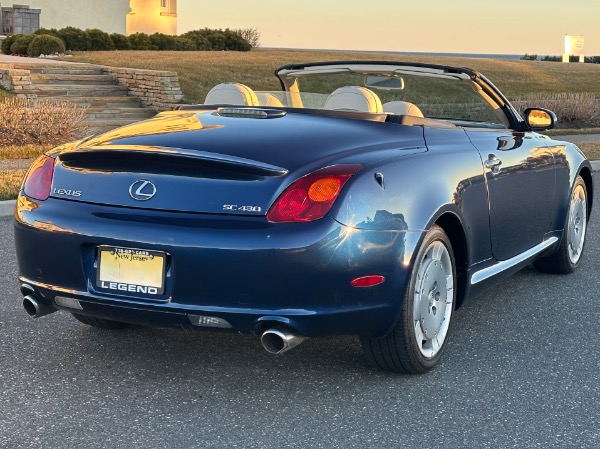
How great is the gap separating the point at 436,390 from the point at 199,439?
1209 mm

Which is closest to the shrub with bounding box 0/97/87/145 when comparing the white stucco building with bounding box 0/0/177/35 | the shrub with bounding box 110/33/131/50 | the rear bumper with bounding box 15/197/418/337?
the rear bumper with bounding box 15/197/418/337

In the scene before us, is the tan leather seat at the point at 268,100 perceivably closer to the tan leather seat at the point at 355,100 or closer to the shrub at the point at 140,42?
the tan leather seat at the point at 355,100

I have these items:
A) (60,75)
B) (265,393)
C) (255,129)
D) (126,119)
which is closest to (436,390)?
(265,393)

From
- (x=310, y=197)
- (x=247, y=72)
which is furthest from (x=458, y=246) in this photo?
(x=247, y=72)

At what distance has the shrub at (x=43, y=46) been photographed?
28.9m

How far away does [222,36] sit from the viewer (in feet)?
130

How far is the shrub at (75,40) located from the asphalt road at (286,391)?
2806 cm

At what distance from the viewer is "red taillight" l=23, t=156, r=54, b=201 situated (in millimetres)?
4578

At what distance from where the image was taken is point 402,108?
5598 mm

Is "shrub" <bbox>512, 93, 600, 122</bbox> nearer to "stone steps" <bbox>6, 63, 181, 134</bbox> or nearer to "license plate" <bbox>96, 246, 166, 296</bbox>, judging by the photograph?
"stone steps" <bbox>6, 63, 181, 134</bbox>

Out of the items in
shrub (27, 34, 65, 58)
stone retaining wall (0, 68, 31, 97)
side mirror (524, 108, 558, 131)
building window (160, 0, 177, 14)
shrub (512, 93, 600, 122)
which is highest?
building window (160, 0, 177, 14)

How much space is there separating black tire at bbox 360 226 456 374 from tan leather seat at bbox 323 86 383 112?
944 millimetres

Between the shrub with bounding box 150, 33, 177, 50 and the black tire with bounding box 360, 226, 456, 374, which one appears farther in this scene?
the shrub with bounding box 150, 33, 177, 50

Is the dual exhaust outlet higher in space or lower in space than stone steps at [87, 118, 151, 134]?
higher
